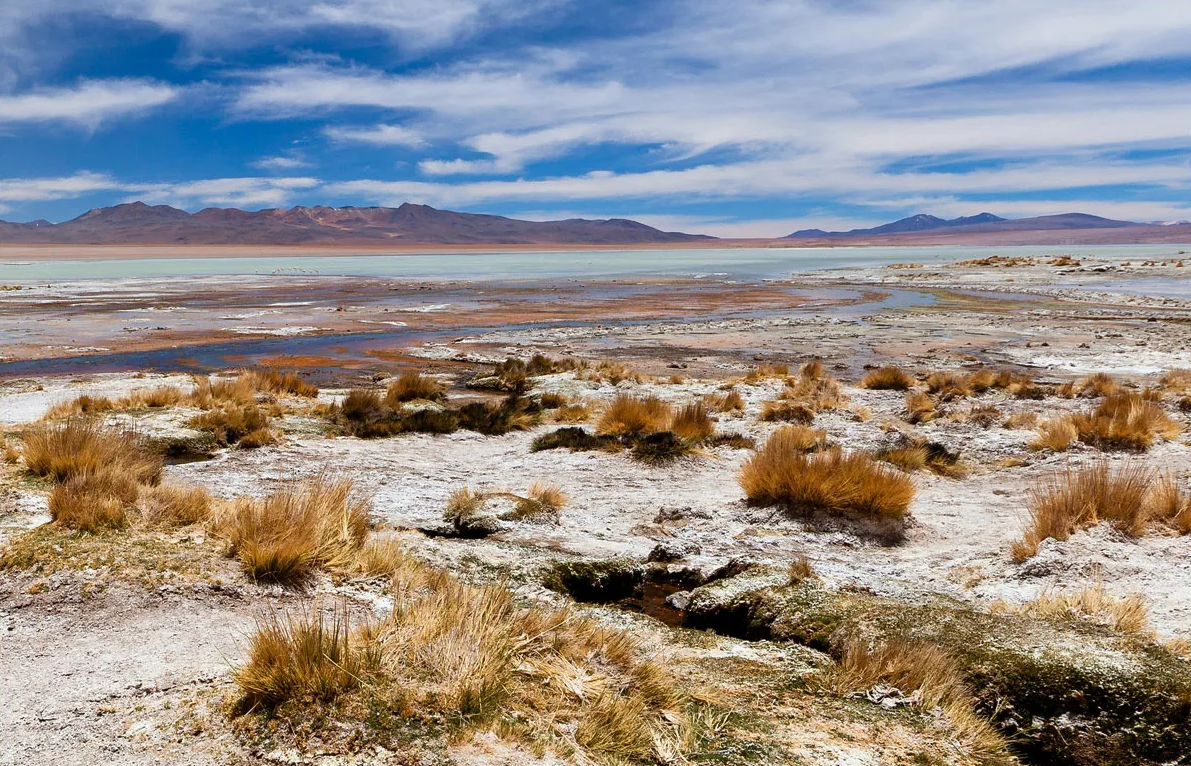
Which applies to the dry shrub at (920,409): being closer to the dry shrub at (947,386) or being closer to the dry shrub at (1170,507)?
the dry shrub at (947,386)

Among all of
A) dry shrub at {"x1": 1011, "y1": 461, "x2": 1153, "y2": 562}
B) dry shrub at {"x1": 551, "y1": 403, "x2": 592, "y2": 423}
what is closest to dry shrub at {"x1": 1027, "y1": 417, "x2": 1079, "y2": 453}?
dry shrub at {"x1": 1011, "y1": 461, "x2": 1153, "y2": 562}

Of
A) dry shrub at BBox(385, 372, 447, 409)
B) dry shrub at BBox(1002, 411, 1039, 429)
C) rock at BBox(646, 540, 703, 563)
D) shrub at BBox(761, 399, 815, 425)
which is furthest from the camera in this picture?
dry shrub at BBox(385, 372, 447, 409)

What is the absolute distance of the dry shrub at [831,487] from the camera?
7199 mm

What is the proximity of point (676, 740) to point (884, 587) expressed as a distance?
2887 mm

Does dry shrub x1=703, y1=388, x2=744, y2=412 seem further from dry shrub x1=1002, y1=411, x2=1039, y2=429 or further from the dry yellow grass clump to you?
the dry yellow grass clump

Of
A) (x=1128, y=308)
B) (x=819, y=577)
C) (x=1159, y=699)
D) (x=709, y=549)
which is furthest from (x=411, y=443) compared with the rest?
(x=1128, y=308)

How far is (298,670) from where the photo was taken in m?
3.05

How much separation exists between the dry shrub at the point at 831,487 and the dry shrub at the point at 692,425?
102 inches

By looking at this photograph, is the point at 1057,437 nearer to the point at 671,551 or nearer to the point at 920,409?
the point at 920,409

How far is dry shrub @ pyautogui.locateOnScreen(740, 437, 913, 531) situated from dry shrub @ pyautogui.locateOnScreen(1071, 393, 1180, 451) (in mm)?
3773

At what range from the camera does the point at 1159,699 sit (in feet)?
11.4

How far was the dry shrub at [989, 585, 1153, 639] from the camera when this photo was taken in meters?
4.19

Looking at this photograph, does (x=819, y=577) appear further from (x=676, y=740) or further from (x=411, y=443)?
(x=411, y=443)

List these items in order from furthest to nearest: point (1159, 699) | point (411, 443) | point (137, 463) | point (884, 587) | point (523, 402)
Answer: point (523, 402) < point (411, 443) < point (137, 463) < point (884, 587) < point (1159, 699)
